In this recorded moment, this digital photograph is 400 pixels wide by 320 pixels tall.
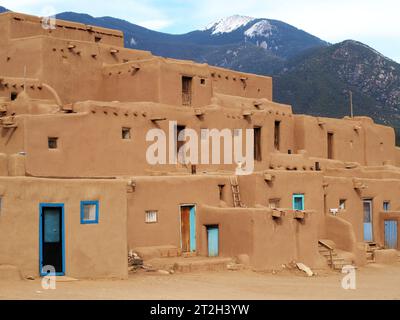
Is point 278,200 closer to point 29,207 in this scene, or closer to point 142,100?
point 142,100

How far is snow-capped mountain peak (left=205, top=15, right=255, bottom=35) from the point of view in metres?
169

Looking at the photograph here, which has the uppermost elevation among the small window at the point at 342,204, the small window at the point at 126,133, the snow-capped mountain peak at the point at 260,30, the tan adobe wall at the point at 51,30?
the snow-capped mountain peak at the point at 260,30

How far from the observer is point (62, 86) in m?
31.1

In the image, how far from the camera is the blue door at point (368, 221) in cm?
3266

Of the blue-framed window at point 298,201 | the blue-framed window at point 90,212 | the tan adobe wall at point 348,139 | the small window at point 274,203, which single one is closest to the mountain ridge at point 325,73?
the tan adobe wall at point 348,139

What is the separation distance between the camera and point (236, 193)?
27.7m

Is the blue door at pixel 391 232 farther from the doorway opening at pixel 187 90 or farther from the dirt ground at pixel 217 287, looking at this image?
the doorway opening at pixel 187 90

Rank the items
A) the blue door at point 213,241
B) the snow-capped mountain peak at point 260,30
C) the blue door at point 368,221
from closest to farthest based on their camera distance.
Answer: the blue door at point 213,241 → the blue door at point 368,221 → the snow-capped mountain peak at point 260,30

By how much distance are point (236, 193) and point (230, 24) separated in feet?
480

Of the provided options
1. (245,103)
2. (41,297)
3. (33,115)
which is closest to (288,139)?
(245,103)

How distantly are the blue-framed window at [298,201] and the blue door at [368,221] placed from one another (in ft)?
15.5

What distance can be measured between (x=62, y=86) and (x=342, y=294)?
595 inches

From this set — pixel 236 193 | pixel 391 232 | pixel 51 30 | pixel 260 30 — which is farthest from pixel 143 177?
pixel 260 30

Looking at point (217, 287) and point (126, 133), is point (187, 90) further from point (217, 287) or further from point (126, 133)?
point (217, 287)
